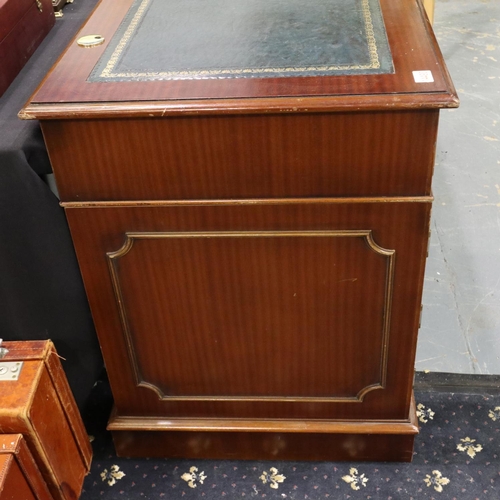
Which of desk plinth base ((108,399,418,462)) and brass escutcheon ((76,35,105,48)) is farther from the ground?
brass escutcheon ((76,35,105,48))

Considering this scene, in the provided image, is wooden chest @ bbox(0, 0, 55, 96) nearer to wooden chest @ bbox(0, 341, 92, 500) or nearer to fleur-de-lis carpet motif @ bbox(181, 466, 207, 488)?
wooden chest @ bbox(0, 341, 92, 500)

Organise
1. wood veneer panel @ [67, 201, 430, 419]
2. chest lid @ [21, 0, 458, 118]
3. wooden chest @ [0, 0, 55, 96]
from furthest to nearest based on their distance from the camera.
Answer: wooden chest @ [0, 0, 55, 96] < wood veneer panel @ [67, 201, 430, 419] < chest lid @ [21, 0, 458, 118]

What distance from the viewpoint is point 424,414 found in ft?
4.88

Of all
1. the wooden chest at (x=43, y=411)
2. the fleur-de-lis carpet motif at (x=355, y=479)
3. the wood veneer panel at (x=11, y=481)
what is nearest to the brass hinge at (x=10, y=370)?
the wooden chest at (x=43, y=411)

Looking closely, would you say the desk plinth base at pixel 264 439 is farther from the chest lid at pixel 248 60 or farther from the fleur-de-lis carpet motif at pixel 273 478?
the chest lid at pixel 248 60

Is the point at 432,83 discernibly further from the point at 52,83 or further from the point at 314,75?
the point at 52,83

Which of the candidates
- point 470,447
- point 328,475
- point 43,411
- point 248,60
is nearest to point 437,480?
point 470,447

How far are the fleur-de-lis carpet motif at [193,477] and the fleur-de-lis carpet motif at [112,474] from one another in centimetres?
14

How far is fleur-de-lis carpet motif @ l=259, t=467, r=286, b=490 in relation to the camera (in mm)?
1361

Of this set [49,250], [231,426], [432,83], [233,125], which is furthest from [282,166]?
[231,426]

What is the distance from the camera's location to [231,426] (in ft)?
4.34

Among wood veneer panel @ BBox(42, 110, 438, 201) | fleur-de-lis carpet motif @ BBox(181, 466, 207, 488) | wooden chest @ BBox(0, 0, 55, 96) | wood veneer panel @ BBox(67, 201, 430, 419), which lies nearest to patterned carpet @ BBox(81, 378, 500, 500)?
fleur-de-lis carpet motif @ BBox(181, 466, 207, 488)

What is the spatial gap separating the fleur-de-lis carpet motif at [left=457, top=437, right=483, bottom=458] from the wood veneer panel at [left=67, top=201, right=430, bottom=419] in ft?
0.74

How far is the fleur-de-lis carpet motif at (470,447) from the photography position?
1400 millimetres
